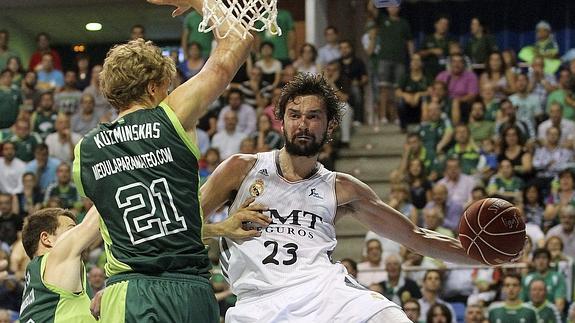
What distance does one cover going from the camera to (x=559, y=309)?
421 inches

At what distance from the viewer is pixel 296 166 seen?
5918 mm

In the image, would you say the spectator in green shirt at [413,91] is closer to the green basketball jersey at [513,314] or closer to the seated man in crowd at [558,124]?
the seated man in crowd at [558,124]

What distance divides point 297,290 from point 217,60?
4.84 ft

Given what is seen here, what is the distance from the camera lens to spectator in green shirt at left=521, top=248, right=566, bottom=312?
10805mm

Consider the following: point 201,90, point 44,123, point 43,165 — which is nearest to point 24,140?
point 44,123

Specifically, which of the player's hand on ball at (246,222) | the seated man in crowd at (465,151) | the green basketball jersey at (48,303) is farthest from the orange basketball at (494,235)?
the seated man in crowd at (465,151)

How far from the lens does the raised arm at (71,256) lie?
5445mm

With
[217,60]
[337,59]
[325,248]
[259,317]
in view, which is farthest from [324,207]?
[337,59]

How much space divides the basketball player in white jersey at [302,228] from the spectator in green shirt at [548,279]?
4.97m

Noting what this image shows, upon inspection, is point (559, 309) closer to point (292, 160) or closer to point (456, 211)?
point (456, 211)

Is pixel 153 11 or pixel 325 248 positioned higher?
pixel 153 11

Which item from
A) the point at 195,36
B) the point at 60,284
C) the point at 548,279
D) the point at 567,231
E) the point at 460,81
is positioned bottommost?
the point at 548,279

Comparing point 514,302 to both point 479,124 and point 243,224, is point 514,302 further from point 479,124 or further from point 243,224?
point 243,224

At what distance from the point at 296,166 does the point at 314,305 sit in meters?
0.82
